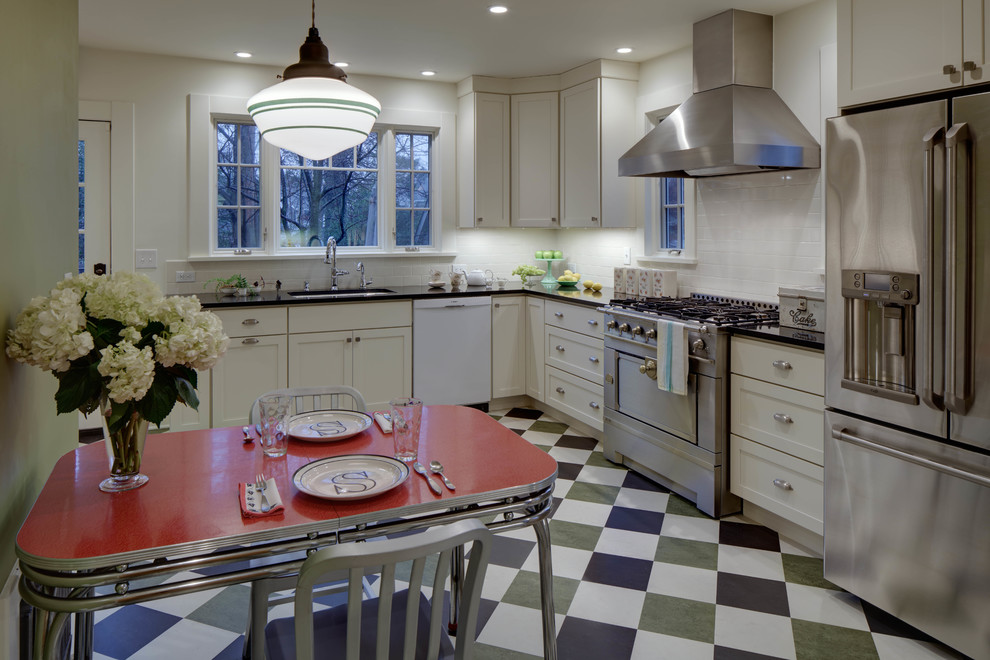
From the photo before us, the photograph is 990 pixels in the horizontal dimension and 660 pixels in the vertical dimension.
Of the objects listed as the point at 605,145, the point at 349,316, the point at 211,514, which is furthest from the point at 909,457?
the point at 349,316

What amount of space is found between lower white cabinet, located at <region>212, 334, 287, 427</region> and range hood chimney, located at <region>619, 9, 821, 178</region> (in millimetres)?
2398

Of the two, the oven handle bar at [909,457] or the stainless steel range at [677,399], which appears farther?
the stainless steel range at [677,399]

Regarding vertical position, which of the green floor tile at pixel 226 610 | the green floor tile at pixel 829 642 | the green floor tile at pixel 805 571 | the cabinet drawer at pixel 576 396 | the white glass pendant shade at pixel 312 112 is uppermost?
the white glass pendant shade at pixel 312 112

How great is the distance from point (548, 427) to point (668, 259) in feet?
4.58

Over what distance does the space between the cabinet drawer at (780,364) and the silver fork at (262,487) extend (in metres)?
2.17

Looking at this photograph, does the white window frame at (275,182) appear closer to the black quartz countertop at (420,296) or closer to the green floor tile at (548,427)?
the black quartz countertop at (420,296)

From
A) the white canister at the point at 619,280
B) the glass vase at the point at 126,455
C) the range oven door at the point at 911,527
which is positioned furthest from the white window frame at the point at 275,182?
the range oven door at the point at 911,527

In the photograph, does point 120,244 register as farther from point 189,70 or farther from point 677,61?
point 677,61

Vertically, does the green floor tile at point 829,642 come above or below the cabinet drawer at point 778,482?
below

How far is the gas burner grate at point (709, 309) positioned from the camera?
3.44 meters

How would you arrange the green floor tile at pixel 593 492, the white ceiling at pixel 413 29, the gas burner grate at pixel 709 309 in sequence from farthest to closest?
1. the white ceiling at pixel 413 29
2. the green floor tile at pixel 593 492
3. the gas burner grate at pixel 709 309

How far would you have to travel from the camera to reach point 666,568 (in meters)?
2.86

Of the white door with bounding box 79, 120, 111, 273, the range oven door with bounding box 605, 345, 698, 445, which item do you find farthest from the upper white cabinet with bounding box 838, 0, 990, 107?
the white door with bounding box 79, 120, 111, 273

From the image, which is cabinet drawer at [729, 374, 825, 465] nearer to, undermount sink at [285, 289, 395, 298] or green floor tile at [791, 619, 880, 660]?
green floor tile at [791, 619, 880, 660]
